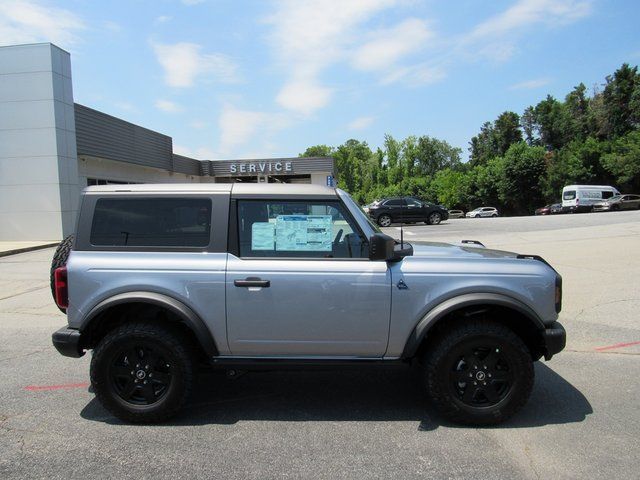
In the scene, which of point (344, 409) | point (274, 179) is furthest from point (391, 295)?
point (274, 179)

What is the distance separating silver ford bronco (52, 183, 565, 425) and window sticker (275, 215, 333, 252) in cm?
1

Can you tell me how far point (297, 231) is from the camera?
3.66m

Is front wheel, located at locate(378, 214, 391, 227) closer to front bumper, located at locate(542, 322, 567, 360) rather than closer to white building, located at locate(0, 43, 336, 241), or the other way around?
white building, located at locate(0, 43, 336, 241)

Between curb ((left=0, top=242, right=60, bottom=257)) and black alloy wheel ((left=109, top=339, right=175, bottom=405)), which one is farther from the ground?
black alloy wheel ((left=109, top=339, right=175, bottom=405))

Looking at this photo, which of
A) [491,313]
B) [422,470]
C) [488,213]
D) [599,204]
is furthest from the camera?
[488,213]

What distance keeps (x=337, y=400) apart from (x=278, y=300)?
1195 millimetres

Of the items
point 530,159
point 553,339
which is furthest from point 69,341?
point 530,159

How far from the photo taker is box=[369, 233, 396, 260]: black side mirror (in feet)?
11.2

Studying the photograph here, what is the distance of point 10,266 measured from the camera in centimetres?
1250

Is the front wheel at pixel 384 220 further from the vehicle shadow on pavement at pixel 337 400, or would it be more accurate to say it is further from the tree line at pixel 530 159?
the tree line at pixel 530 159

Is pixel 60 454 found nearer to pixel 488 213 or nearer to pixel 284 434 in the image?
pixel 284 434

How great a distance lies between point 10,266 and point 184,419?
37.0 ft

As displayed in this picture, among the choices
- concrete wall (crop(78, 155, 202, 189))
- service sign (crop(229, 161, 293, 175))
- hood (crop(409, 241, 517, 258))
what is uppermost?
service sign (crop(229, 161, 293, 175))

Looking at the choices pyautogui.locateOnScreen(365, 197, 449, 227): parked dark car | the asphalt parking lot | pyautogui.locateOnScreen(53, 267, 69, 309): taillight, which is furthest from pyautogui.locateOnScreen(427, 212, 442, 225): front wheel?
pyautogui.locateOnScreen(53, 267, 69, 309): taillight
